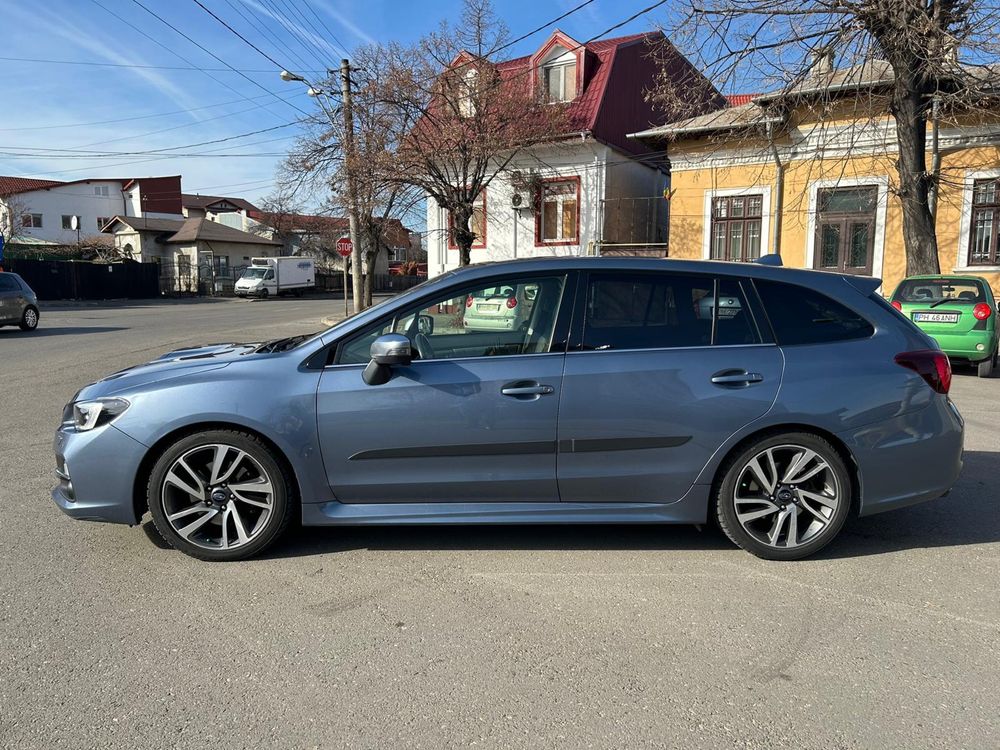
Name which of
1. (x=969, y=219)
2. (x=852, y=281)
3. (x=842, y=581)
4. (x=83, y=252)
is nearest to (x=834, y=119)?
(x=969, y=219)

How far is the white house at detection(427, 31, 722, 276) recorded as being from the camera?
22.3 m

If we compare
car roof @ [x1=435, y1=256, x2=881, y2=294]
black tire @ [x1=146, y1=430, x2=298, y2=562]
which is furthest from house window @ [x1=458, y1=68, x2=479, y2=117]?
black tire @ [x1=146, y1=430, x2=298, y2=562]

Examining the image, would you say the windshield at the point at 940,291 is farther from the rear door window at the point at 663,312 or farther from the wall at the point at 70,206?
the wall at the point at 70,206

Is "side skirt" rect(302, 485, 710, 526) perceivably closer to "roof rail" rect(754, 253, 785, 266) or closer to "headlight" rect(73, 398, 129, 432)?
"headlight" rect(73, 398, 129, 432)

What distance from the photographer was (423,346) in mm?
3895

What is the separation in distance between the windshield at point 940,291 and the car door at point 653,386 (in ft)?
29.7

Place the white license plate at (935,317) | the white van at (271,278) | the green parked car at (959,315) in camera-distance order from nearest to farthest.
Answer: the green parked car at (959,315)
the white license plate at (935,317)
the white van at (271,278)

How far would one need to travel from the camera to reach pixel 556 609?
333 centimetres

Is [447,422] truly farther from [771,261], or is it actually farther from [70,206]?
[70,206]

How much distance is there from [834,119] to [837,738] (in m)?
19.2

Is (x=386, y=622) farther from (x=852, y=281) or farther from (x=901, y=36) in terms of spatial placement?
(x=901, y=36)

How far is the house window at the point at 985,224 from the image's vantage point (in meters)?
17.2

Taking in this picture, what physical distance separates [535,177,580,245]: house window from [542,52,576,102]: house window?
9.11 ft

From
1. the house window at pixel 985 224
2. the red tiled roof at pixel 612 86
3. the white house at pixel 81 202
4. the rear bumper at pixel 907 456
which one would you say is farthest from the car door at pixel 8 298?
the white house at pixel 81 202
